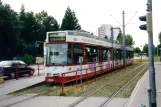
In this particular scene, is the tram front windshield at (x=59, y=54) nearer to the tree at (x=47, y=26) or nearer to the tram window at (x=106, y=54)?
the tram window at (x=106, y=54)

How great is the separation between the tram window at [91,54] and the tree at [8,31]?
32072 mm

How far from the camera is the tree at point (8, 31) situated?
178 ft

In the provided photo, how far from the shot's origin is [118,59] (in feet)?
123

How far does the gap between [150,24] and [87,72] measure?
11.8 m

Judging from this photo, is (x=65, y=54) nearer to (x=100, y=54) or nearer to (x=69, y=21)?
(x=100, y=54)

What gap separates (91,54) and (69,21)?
6874 centimetres

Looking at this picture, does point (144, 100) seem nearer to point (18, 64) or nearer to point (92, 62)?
point (92, 62)

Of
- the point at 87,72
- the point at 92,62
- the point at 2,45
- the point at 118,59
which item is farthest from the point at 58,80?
the point at 2,45

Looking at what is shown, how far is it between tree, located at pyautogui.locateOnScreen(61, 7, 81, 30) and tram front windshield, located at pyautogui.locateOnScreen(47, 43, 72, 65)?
7071 centimetres

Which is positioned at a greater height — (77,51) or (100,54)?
(77,51)

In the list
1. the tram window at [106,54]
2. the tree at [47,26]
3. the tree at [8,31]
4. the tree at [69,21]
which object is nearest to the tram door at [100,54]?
the tram window at [106,54]

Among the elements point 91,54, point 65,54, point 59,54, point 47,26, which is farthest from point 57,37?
point 47,26

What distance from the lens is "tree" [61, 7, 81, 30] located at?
90875 mm

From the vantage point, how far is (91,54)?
23625 mm
